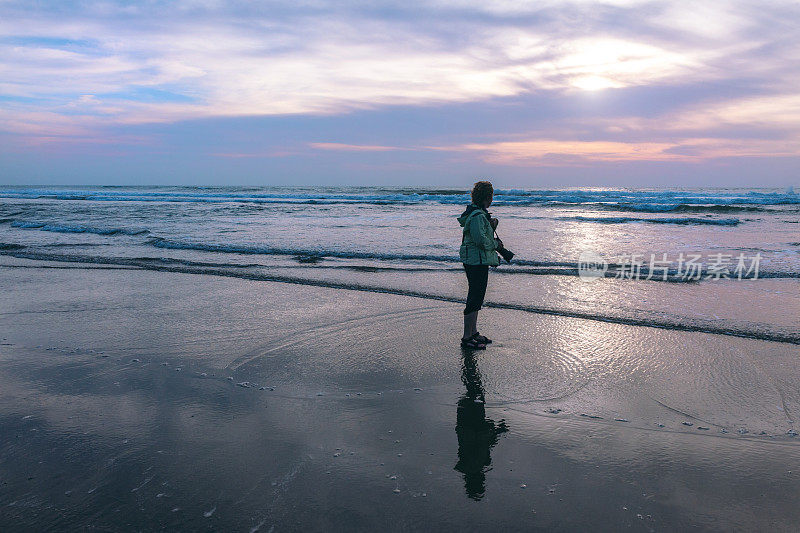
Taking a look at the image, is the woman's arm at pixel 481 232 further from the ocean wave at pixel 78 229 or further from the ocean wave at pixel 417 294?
the ocean wave at pixel 78 229

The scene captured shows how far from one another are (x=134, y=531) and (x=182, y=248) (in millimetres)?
12794

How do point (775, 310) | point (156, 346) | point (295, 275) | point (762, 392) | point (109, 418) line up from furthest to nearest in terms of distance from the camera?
point (295, 275), point (775, 310), point (156, 346), point (762, 392), point (109, 418)

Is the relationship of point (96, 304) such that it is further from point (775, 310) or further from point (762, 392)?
point (775, 310)

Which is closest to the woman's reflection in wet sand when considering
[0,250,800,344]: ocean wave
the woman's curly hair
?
the woman's curly hair

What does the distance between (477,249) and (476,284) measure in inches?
16.7

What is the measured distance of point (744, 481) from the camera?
3154 mm

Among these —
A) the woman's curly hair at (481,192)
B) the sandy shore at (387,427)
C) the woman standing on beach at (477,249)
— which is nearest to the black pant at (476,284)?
the woman standing on beach at (477,249)

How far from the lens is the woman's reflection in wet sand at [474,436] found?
3160 millimetres

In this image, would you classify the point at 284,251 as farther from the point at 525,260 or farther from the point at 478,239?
the point at 478,239

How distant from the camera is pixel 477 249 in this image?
18.9 ft

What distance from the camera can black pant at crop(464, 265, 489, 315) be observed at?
5.87m

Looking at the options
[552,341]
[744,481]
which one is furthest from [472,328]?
[744,481]

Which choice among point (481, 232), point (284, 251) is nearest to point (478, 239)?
point (481, 232)

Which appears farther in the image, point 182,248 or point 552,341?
point 182,248
